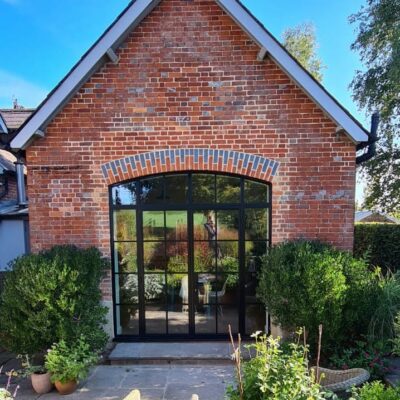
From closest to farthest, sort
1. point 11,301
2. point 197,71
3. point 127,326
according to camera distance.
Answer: point 11,301, point 197,71, point 127,326

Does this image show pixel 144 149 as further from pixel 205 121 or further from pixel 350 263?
pixel 350 263

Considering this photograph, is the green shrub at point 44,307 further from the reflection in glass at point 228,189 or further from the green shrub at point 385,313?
the green shrub at point 385,313

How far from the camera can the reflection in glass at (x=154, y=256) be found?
16.7 feet

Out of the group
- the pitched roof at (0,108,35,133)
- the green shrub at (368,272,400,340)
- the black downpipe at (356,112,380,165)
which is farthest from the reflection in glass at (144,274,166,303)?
the pitched roof at (0,108,35,133)

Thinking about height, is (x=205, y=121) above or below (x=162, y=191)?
above

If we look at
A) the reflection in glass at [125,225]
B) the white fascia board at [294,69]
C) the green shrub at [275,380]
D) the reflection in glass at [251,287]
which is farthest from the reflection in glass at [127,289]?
the white fascia board at [294,69]

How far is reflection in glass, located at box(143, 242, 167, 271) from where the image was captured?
508cm

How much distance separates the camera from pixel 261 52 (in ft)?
14.8

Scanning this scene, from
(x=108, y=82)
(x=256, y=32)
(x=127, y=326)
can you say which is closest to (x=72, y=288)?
(x=127, y=326)

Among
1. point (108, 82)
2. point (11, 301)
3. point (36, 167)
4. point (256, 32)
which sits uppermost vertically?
point (256, 32)

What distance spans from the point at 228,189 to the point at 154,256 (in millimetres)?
1685

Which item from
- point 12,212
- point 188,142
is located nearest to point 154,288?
→ point 188,142

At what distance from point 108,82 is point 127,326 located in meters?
4.06

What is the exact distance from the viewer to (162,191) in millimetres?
5000
